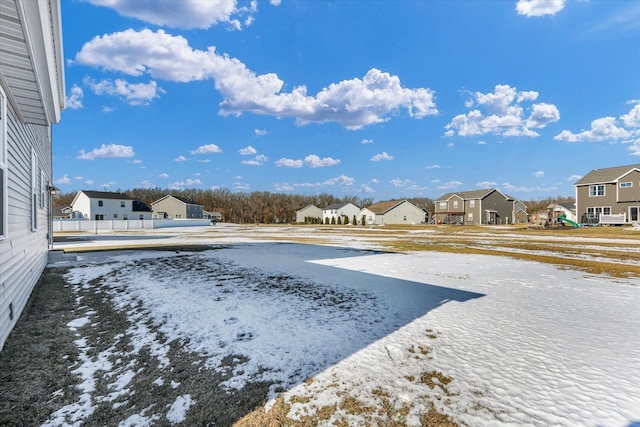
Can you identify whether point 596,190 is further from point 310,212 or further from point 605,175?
point 310,212

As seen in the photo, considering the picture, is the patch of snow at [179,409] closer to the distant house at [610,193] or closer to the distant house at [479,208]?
the distant house at [610,193]

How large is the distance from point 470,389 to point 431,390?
0.44 m

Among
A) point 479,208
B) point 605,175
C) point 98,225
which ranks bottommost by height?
point 98,225

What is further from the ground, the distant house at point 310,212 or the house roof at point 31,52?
the house roof at point 31,52

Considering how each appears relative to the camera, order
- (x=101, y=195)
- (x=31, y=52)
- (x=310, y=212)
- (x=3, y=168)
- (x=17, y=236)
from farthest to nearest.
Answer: (x=310, y=212)
(x=101, y=195)
(x=17, y=236)
(x=3, y=168)
(x=31, y=52)

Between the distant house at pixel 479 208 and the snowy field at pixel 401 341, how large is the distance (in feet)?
151

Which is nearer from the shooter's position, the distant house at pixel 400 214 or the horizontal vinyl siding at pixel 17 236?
the horizontal vinyl siding at pixel 17 236

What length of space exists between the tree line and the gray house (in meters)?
80.3

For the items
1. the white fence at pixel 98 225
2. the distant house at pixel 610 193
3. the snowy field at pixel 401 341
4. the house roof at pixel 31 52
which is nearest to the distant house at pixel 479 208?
the distant house at pixel 610 193

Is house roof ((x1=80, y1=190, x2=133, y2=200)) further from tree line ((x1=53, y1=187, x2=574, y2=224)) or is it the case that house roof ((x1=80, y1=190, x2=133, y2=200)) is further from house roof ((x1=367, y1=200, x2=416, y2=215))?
house roof ((x1=367, y1=200, x2=416, y2=215))

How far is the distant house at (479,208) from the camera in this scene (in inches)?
1981

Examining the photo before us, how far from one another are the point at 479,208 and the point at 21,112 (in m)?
55.6

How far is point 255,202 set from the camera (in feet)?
306

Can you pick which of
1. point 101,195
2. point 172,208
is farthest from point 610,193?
point 101,195
